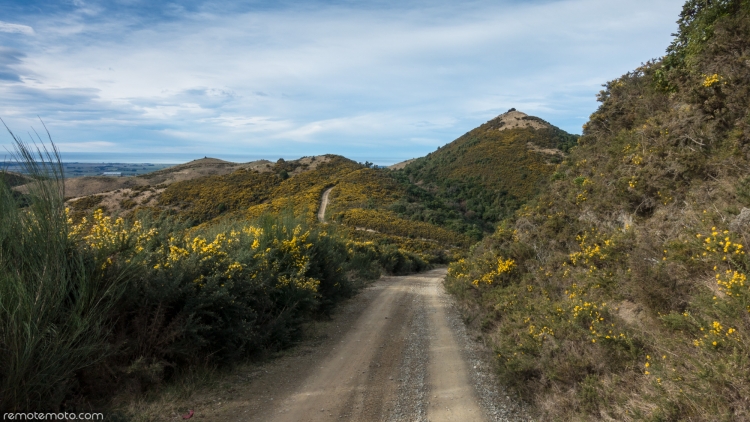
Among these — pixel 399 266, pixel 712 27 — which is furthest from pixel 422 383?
pixel 399 266

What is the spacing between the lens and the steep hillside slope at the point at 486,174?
154 ft

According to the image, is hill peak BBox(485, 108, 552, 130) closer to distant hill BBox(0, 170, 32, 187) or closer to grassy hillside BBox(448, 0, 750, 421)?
grassy hillside BBox(448, 0, 750, 421)

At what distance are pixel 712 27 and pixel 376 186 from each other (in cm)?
4437

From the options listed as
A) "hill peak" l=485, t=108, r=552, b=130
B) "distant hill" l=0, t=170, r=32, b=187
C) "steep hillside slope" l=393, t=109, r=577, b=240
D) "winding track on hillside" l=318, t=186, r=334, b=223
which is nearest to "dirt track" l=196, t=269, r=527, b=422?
"distant hill" l=0, t=170, r=32, b=187

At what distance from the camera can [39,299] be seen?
161 inches

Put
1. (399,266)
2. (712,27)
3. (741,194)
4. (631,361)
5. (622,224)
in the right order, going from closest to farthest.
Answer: (631,361) → (741,194) → (622,224) → (712,27) → (399,266)

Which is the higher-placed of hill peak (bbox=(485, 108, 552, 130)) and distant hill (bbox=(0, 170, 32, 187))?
hill peak (bbox=(485, 108, 552, 130))

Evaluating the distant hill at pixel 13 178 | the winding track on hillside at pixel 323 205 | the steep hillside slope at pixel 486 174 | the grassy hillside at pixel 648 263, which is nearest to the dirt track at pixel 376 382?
the grassy hillside at pixel 648 263

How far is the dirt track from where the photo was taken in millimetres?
5633

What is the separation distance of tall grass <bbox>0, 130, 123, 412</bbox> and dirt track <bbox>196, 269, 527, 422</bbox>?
1.83m

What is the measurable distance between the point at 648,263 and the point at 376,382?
4468mm

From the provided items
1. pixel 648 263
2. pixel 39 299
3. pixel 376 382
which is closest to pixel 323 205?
pixel 376 382

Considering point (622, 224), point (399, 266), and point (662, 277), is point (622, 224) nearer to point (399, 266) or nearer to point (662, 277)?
point (662, 277)

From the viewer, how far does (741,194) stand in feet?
16.3
